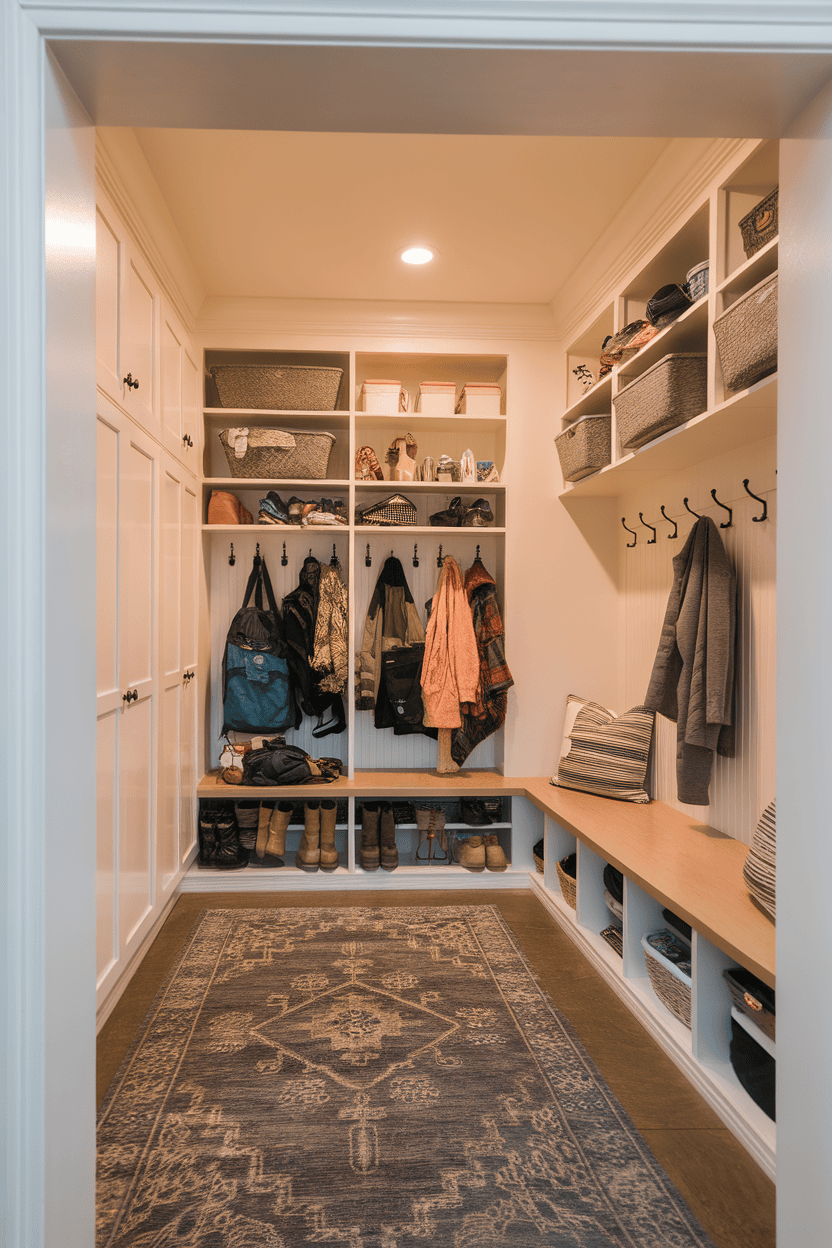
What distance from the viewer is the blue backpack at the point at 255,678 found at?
3.68 m

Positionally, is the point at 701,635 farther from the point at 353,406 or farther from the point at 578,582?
the point at 353,406

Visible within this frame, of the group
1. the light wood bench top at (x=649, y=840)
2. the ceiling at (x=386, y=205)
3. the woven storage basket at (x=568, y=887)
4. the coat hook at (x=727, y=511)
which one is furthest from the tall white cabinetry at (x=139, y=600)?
the coat hook at (x=727, y=511)

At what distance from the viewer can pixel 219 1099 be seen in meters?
1.93

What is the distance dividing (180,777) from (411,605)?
55.6 inches

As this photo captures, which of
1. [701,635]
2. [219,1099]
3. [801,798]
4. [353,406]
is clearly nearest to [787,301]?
[801,798]

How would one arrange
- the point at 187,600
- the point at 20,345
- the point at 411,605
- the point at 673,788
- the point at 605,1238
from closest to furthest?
the point at 20,345 → the point at 605,1238 → the point at 673,788 → the point at 187,600 → the point at 411,605

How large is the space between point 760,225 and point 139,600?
2.16 meters

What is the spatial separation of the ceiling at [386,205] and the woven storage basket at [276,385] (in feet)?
1.18

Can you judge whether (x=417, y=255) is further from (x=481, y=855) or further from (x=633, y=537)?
(x=481, y=855)

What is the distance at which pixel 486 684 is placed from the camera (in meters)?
3.58

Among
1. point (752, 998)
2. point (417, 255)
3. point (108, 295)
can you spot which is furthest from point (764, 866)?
point (417, 255)

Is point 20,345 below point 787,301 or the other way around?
below

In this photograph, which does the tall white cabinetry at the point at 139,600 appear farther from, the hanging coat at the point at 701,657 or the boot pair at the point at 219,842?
the hanging coat at the point at 701,657

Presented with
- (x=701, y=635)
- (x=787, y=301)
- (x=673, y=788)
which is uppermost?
(x=787, y=301)
